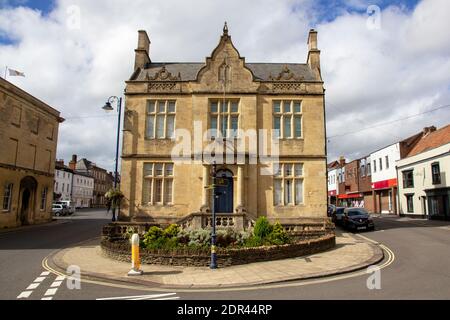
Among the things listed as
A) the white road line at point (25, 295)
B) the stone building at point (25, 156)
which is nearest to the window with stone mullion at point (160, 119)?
the stone building at point (25, 156)

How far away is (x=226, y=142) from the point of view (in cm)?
2105

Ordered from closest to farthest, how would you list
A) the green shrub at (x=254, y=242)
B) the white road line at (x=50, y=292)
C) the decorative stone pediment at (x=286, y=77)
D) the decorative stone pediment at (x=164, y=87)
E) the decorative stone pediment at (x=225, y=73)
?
the white road line at (x=50, y=292)
the green shrub at (x=254, y=242)
the decorative stone pediment at (x=225, y=73)
the decorative stone pediment at (x=164, y=87)
the decorative stone pediment at (x=286, y=77)

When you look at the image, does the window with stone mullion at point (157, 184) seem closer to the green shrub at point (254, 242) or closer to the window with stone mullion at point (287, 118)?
the window with stone mullion at point (287, 118)

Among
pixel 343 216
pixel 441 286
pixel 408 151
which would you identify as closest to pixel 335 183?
pixel 408 151

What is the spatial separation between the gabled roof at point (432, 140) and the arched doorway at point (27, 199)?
40373 mm

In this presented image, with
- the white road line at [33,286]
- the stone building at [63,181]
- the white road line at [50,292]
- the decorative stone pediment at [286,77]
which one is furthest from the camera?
the stone building at [63,181]

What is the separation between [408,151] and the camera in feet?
133

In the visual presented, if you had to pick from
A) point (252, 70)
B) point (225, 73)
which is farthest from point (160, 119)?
point (252, 70)

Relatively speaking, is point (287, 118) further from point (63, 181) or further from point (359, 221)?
point (63, 181)

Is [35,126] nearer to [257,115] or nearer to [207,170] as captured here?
[207,170]

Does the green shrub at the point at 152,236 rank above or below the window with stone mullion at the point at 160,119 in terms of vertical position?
below

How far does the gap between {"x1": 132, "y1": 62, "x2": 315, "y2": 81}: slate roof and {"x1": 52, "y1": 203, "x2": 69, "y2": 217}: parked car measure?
3090 cm

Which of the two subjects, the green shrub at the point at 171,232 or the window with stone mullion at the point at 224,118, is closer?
the green shrub at the point at 171,232

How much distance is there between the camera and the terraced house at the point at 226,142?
68.0 feet
